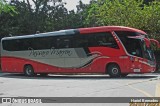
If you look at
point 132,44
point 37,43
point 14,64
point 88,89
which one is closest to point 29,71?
point 14,64

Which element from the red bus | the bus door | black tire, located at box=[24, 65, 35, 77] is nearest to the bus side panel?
the red bus

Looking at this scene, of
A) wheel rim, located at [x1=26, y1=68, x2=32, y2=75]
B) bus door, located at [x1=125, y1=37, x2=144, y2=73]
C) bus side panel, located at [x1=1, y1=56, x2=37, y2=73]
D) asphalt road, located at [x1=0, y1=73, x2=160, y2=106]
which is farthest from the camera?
bus side panel, located at [x1=1, y1=56, x2=37, y2=73]

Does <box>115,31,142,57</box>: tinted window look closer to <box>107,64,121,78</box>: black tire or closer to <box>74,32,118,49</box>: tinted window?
<box>74,32,118,49</box>: tinted window

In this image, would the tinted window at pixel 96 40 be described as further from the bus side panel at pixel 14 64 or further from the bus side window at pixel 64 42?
the bus side panel at pixel 14 64

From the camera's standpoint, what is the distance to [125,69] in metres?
23.9

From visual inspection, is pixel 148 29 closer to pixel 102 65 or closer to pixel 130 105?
pixel 102 65

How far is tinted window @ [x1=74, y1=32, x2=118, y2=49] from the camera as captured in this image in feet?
79.4

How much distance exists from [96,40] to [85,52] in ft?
4.20

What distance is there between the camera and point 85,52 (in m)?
25.6

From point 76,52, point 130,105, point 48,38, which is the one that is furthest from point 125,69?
point 130,105

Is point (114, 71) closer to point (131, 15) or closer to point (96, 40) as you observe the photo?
point (96, 40)

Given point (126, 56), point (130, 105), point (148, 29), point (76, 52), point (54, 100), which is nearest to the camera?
point (130, 105)

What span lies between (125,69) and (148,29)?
14.8 metres

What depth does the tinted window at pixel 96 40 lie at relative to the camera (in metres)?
24.2
